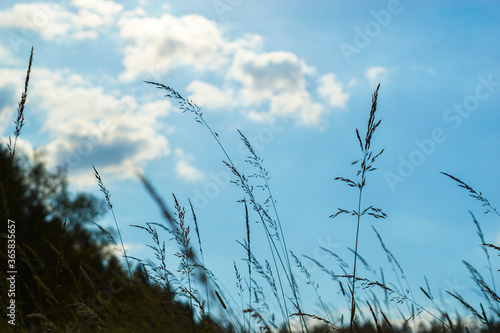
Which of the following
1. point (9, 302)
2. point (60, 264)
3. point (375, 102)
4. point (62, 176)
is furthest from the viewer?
point (62, 176)

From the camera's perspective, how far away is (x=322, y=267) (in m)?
3.37

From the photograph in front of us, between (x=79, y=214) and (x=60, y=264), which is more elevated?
(x=79, y=214)

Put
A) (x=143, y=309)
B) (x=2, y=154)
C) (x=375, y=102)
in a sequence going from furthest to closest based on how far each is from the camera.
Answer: (x=2, y=154)
(x=143, y=309)
(x=375, y=102)

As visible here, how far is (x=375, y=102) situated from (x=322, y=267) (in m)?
1.52

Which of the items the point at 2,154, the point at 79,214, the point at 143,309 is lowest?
the point at 143,309

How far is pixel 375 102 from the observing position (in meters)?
2.31

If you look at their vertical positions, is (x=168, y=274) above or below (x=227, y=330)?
above

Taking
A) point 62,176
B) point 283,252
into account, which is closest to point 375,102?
point 283,252

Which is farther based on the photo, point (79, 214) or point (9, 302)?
point (79, 214)

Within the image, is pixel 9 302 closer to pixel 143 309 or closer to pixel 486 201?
pixel 143 309

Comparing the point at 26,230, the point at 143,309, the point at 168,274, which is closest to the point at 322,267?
the point at 168,274

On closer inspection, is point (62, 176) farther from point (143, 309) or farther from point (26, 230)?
point (143, 309)

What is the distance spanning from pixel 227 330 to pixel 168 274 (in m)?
0.56

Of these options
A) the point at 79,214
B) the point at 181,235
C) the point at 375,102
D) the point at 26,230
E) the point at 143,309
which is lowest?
the point at 143,309
